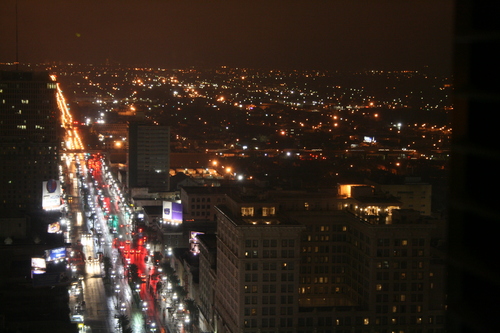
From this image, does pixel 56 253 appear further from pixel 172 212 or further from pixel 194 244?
pixel 172 212

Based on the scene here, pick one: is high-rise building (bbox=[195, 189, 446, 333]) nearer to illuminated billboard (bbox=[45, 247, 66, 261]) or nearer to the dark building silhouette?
illuminated billboard (bbox=[45, 247, 66, 261])

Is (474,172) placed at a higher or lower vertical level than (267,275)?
higher

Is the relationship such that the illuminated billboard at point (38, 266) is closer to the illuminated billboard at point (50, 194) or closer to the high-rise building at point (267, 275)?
the high-rise building at point (267, 275)

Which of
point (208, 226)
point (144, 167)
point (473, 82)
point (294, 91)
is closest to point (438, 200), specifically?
point (208, 226)

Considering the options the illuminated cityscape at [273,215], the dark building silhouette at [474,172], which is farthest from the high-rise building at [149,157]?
the dark building silhouette at [474,172]

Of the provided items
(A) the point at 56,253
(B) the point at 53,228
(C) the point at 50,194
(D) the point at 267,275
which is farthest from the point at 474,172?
(C) the point at 50,194

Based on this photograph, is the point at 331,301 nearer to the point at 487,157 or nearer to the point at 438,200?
the point at 438,200
